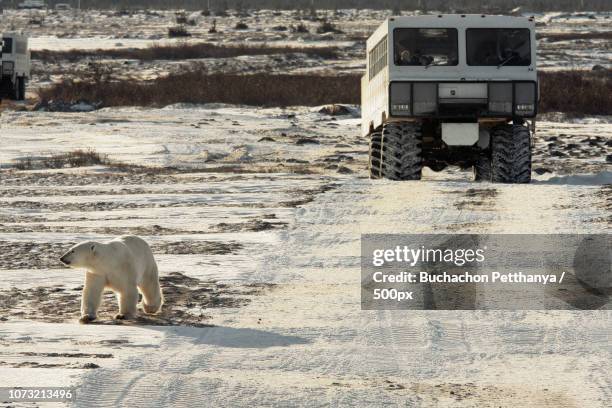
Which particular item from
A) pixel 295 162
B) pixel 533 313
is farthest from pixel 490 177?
pixel 533 313

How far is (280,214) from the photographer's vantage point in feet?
43.2

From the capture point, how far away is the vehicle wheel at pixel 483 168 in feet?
55.3

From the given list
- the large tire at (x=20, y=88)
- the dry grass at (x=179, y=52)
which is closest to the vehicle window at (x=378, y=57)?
the large tire at (x=20, y=88)

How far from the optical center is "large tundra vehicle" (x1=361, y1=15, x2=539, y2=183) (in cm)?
1587

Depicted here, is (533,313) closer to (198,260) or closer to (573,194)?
(198,260)

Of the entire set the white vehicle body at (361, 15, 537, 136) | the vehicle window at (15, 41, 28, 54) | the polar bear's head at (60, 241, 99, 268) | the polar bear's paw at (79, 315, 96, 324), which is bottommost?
the polar bear's paw at (79, 315, 96, 324)

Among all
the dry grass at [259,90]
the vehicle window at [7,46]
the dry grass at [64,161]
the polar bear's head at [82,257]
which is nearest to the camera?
the polar bear's head at [82,257]

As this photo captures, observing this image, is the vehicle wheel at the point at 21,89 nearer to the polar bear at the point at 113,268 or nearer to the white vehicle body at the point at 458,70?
the white vehicle body at the point at 458,70

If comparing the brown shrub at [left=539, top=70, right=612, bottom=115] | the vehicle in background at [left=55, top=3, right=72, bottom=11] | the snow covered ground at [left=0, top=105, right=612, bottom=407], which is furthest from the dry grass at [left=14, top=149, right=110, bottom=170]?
the vehicle in background at [left=55, top=3, right=72, bottom=11]

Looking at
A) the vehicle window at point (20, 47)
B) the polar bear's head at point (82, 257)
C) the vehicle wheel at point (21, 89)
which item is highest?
the polar bear's head at point (82, 257)

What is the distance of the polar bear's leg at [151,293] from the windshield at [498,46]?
8.46m

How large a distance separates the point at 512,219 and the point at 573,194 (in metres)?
2.03

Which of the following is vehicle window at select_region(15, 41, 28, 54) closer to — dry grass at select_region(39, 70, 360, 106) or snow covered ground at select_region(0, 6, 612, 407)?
dry grass at select_region(39, 70, 360, 106)

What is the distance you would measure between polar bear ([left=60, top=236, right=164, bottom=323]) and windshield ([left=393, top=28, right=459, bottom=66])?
8294mm
